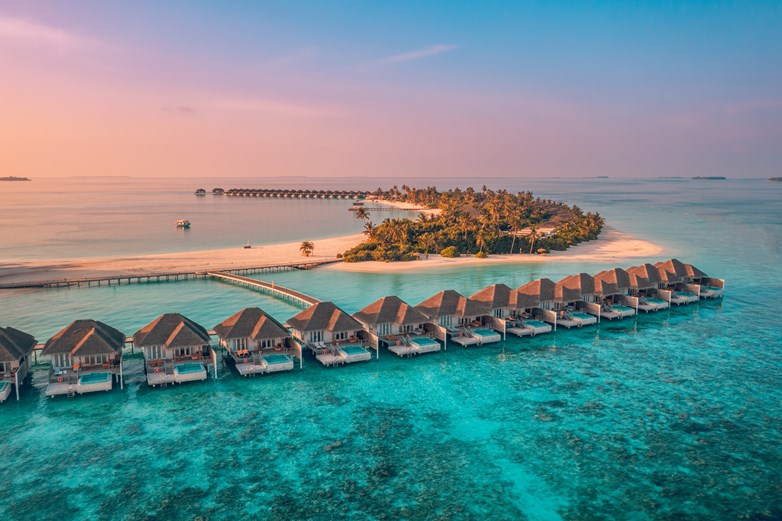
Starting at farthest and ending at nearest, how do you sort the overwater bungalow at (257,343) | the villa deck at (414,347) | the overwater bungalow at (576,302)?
the overwater bungalow at (576,302) < the villa deck at (414,347) < the overwater bungalow at (257,343)

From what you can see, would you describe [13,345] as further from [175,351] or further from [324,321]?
[324,321]

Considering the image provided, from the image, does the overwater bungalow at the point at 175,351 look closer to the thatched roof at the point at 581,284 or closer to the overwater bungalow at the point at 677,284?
the thatched roof at the point at 581,284

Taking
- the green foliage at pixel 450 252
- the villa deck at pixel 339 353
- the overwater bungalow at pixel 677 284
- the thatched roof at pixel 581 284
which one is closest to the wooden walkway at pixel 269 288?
the villa deck at pixel 339 353

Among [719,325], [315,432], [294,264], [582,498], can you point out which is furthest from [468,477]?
[294,264]

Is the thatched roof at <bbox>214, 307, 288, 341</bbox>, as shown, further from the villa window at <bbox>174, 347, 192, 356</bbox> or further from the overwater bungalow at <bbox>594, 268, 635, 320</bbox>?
the overwater bungalow at <bbox>594, 268, 635, 320</bbox>

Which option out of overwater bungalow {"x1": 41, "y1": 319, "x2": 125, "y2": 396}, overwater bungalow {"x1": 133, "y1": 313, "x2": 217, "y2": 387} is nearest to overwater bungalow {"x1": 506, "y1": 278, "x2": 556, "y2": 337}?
overwater bungalow {"x1": 133, "y1": 313, "x2": 217, "y2": 387}

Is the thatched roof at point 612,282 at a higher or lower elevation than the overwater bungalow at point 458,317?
higher

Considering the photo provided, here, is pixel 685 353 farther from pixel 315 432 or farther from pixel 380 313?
pixel 315 432

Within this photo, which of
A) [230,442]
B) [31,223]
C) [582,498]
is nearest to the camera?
[582,498]
